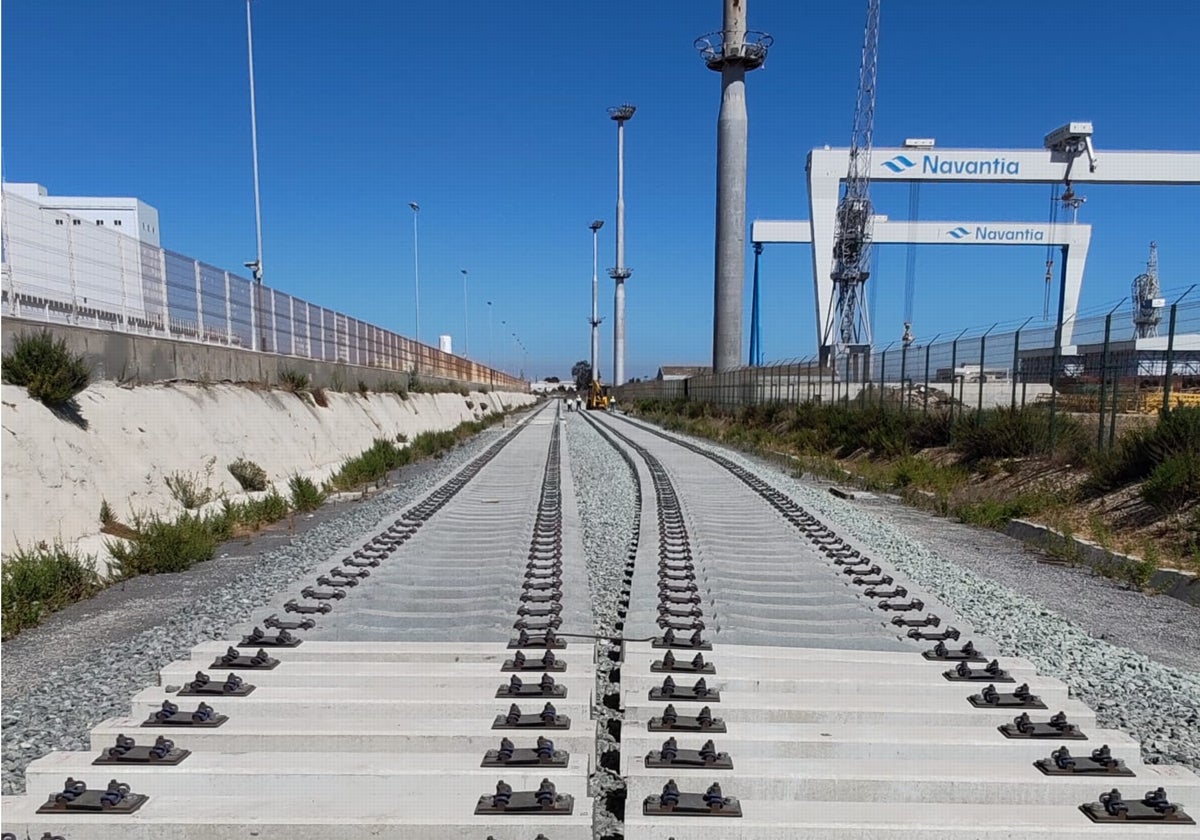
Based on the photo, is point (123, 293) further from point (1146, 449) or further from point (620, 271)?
point (620, 271)

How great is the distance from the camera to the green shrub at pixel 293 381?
16297 millimetres

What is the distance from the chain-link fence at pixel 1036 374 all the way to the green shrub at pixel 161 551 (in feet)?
37.3

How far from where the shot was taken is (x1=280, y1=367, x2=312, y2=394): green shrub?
16297mm

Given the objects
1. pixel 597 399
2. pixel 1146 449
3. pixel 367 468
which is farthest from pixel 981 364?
pixel 597 399

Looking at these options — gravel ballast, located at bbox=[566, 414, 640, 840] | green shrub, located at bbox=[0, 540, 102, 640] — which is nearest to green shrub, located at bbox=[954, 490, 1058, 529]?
gravel ballast, located at bbox=[566, 414, 640, 840]

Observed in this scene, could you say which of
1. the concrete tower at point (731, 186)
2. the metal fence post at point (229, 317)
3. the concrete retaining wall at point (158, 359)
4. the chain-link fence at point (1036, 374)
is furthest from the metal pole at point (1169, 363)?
the concrete tower at point (731, 186)

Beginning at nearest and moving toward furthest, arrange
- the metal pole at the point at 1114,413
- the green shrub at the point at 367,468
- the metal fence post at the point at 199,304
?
the metal pole at the point at 1114,413
the green shrub at the point at 367,468
the metal fence post at the point at 199,304

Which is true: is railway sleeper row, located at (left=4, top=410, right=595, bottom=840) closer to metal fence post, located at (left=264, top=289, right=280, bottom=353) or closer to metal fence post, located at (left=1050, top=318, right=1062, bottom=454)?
metal fence post, located at (left=1050, top=318, right=1062, bottom=454)

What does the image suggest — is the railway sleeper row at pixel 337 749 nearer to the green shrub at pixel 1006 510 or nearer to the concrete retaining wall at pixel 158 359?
the concrete retaining wall at pixel 158 359

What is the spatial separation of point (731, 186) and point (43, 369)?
32.4 metres

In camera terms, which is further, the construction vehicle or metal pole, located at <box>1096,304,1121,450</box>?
the construction vehicle

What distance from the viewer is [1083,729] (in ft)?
8.86

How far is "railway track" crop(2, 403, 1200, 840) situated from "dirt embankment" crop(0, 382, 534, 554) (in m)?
4.79

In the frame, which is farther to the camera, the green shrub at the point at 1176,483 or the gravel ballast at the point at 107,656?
the green shrub at the point at 1176,483
